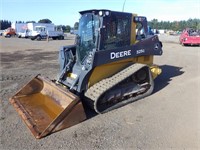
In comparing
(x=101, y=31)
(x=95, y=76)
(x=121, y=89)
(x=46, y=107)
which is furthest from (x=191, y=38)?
(x=46, y=107)

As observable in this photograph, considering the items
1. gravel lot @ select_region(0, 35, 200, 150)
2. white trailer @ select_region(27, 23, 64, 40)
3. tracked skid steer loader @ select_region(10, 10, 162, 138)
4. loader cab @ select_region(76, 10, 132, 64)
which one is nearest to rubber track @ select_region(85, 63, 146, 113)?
tracked skid steer loader @ select_region(10, 10, 162, 138)

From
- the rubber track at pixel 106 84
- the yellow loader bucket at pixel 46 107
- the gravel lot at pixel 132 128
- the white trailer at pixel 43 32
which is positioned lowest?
the gravel lot at pixel 132 128

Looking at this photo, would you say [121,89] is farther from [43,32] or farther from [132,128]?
[43,32]

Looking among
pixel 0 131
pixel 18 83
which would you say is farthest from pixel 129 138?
pixel 18 83

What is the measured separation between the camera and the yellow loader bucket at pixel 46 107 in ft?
15.6

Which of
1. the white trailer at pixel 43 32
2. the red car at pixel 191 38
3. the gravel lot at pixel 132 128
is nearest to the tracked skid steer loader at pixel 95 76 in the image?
the gravel lot at pixel 132 128

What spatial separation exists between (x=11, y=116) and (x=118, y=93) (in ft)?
8.55

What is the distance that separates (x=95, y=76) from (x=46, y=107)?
55.7 inches

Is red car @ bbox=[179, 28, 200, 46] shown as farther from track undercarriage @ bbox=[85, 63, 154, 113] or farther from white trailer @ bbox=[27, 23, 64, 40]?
white trailer @ bbox=[27, 23, 64, 40]

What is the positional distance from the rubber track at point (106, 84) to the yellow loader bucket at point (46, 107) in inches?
20.9

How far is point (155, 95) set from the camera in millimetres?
6992

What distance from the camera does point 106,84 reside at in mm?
5820

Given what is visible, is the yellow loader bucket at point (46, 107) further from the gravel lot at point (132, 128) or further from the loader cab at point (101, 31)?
the loader cab at point (101, 31)

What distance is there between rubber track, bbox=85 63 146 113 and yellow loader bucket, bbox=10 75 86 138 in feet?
1.74
